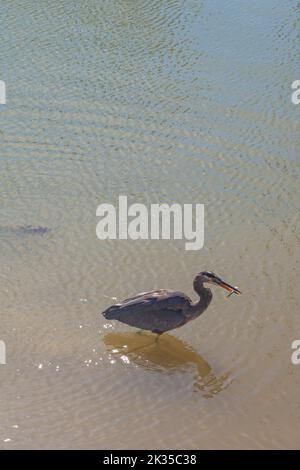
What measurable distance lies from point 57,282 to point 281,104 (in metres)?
9.07

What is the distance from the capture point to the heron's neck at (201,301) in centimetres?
1148

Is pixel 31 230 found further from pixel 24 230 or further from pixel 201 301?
pixel 201 301

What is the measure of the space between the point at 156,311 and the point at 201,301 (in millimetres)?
739

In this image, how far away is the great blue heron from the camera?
1123 centimetres

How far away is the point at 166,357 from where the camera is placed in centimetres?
1121

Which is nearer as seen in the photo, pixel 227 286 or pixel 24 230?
pixel 227 286

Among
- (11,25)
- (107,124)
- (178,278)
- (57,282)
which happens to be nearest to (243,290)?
(178,278)

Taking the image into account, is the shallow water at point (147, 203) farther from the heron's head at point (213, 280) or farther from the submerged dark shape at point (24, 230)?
the heron's head at point (213, 280)

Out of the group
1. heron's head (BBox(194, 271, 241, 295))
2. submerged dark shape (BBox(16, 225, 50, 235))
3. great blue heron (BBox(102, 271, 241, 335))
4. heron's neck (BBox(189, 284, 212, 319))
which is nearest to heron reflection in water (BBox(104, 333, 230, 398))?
great blue heron (BBox(102, 271, 241, 335))

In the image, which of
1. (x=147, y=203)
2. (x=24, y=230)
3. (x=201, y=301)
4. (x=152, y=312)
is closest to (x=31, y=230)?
(x=24, y=230)

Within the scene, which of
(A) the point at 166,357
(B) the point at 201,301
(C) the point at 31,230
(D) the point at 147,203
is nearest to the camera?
(A) the point at 166,357

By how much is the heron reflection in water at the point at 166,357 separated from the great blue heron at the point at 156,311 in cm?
28

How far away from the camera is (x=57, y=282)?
1252 cm
